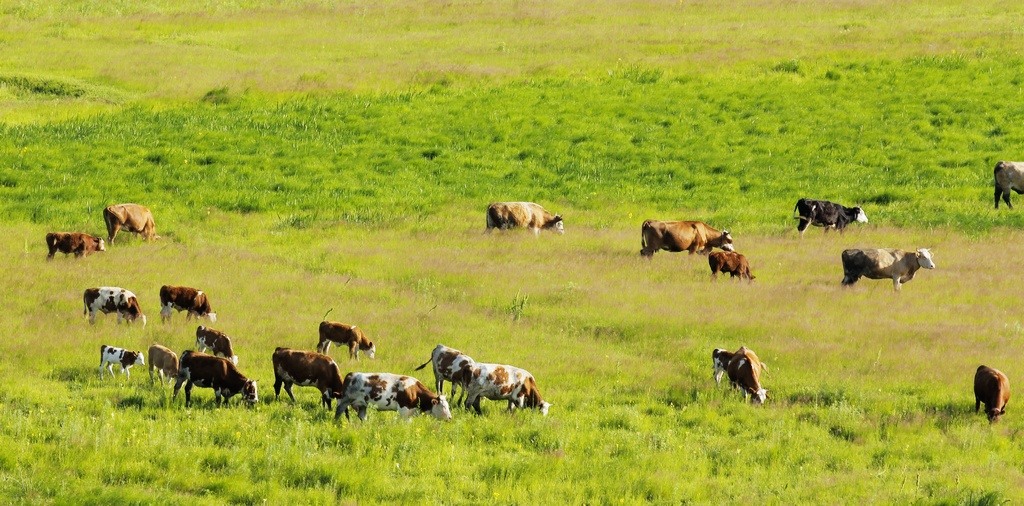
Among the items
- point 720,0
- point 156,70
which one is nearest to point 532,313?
point 156,70

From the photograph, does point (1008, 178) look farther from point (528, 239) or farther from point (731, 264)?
point (528, 239)

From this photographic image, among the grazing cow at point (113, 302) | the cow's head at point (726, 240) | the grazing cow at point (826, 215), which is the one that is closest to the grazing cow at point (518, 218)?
the cow's head at point (726, 240)

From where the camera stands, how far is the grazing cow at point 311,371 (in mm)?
19109

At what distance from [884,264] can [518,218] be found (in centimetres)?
1069

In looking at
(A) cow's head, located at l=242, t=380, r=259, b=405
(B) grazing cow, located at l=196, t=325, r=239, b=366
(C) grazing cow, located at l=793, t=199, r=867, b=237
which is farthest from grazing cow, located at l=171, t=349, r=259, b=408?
(C) grazing cow, located at l=793, t=199, r=867, b=237

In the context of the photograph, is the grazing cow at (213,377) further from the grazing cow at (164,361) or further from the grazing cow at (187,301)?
the grazing cow at (187,301)

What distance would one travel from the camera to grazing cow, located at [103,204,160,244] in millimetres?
32062

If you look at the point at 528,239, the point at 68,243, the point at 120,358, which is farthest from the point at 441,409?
the point at 528,239

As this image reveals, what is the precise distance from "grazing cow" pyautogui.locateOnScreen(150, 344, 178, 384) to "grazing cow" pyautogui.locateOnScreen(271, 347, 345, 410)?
185 cm

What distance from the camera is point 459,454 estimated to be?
1678 cm

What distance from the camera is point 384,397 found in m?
18.5

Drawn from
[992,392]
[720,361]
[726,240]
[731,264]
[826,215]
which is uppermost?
[826,215]

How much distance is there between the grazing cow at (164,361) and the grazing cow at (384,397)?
3267mm

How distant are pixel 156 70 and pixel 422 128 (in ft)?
49.7
